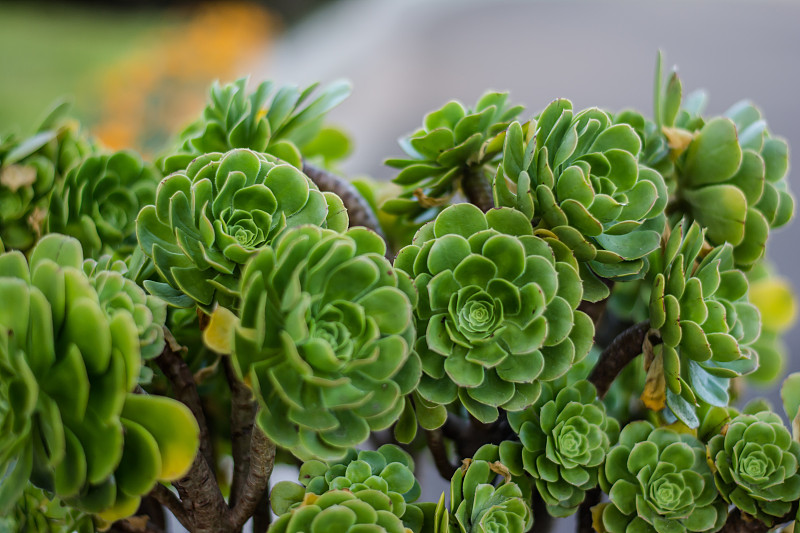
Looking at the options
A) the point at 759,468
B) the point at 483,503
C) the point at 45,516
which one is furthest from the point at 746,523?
the point at 45,516

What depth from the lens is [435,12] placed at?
133 inches

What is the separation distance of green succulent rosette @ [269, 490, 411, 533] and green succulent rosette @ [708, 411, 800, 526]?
18 cm

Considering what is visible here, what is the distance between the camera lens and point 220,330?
312 millimetres

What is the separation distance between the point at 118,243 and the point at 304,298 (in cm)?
22

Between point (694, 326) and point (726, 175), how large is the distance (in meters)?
0.12

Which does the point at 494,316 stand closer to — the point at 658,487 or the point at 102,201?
the point at 658,487

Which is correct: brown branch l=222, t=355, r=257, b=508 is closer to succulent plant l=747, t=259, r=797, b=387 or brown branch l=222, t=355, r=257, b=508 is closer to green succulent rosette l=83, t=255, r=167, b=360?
green succulent rosette l=83, t=255, r=167, b=360

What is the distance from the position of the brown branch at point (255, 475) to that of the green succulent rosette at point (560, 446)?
122 mm

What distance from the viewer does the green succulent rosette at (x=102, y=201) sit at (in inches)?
17.0

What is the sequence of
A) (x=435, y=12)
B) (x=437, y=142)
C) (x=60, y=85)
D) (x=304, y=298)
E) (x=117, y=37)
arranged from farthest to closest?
(x=435, y=12), (x=117, y=37), (x=60, y=85), (x=437, y=142), (x=304, y=298)

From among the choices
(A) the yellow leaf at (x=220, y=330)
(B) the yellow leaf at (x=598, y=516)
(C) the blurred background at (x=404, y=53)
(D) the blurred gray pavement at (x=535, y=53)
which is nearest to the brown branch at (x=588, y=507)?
(B) the yellow leaf at (x=598, y=516)

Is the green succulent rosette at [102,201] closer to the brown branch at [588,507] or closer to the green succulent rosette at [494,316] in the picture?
the green succulent rosette at [494,316]

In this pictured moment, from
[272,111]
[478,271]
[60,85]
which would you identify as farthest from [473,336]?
[60,85]

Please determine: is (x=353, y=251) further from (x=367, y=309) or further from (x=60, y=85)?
(x=60, y=85)
